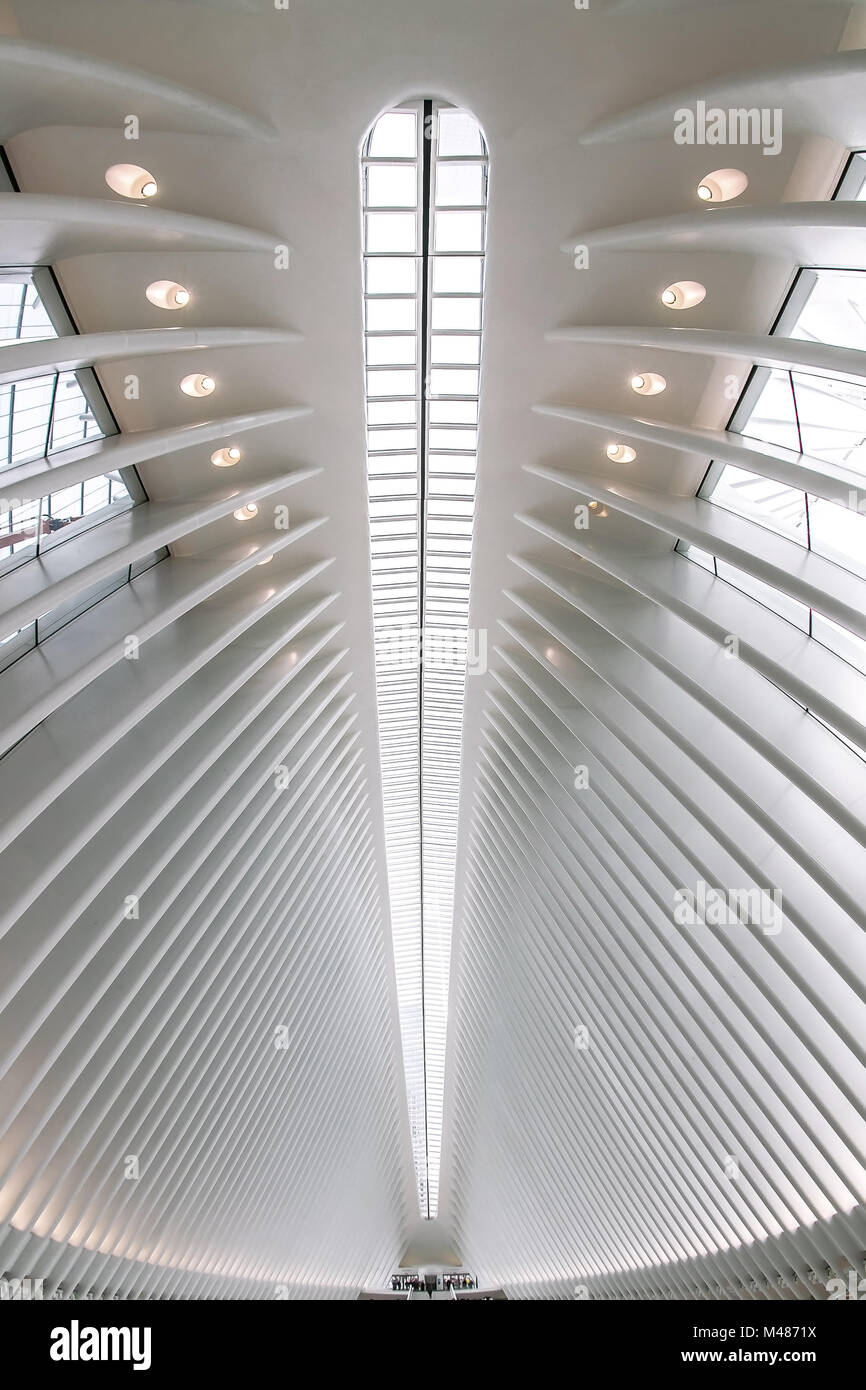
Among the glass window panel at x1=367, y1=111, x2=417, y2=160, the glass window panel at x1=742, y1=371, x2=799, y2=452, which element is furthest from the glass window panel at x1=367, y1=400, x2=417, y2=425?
the glass window panel at x1=742, y1=371, x2=799, y2=452

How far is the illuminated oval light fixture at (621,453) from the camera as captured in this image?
12500 mm

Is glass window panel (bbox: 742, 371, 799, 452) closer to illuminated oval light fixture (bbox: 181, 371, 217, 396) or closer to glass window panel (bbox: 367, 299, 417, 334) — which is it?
glass window panel (bbox: 367, 299, 417, 334)

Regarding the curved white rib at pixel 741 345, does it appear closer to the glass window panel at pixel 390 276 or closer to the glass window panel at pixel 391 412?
the glass window panel at pixel 390 276

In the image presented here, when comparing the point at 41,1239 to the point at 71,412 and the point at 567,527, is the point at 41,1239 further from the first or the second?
the point at 567,527

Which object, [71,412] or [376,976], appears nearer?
[71,412]

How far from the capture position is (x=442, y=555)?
18109 millimetres

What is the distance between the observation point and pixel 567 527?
14.3 metres

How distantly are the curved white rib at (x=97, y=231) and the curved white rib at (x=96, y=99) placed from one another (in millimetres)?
774

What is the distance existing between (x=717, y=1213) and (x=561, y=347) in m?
16.1

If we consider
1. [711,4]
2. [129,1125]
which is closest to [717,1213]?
[129,1125]

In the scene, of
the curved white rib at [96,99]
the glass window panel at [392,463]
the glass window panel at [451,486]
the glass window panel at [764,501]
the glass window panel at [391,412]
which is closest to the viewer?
the curved white rib at [96,99]

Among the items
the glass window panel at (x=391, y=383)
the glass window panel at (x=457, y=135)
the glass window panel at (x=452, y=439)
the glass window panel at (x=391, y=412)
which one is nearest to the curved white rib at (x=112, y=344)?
the glass window panel at (x=457, y=135)

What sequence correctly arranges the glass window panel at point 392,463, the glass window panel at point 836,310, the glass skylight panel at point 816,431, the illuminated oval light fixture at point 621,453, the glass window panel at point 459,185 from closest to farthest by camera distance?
the glass window panel at point 836,310 → the glass skylight panel at point 816,431 → the glass window panel at point 459,185 → the illuminated oval light fixture at point 621,453 → the glass window panel at point 392,463

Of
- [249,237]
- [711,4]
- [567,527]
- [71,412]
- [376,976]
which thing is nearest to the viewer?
[711,4]
